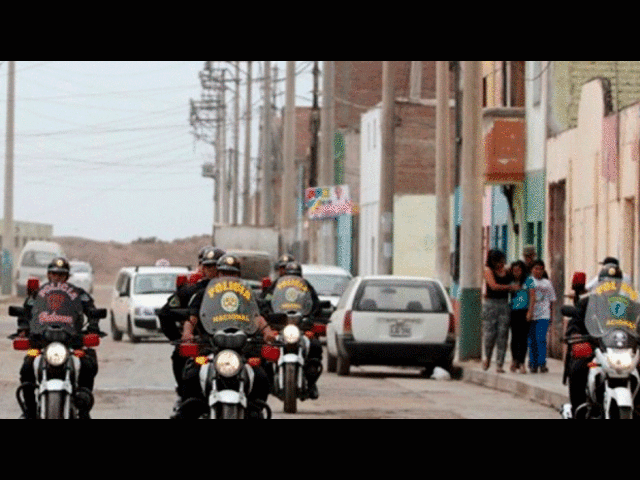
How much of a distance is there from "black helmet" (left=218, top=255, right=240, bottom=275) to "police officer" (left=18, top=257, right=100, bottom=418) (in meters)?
1.51

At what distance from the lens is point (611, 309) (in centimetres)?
1712

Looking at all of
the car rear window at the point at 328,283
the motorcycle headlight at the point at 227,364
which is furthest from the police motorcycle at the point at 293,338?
the car rear window at the point at 328,283

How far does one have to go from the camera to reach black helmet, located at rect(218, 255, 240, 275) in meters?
16.4

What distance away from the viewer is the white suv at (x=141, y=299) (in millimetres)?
41344

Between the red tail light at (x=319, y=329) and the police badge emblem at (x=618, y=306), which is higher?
the police badge emblem at (x=618, y=306)

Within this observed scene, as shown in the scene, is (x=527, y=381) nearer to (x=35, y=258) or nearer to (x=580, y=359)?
(x=580, y=359)

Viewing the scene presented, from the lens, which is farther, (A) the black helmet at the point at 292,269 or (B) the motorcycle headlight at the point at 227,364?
(A) the black helmet at the point at 292,269

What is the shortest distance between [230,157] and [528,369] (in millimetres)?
94076

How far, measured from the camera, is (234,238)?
69.8m

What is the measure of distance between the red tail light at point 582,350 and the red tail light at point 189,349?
3.11 m

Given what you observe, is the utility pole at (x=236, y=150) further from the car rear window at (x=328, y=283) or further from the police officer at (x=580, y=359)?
the police officer at (x=580, y=359)

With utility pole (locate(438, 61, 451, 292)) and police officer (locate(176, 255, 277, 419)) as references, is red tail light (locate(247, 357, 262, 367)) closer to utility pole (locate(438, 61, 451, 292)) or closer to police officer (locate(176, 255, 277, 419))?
police officer (locate(176, 255, 277, 419))

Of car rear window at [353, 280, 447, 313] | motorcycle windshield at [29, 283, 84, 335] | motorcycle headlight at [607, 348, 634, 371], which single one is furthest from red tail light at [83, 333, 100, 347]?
car rear window at [353, 280, 447, 313]
